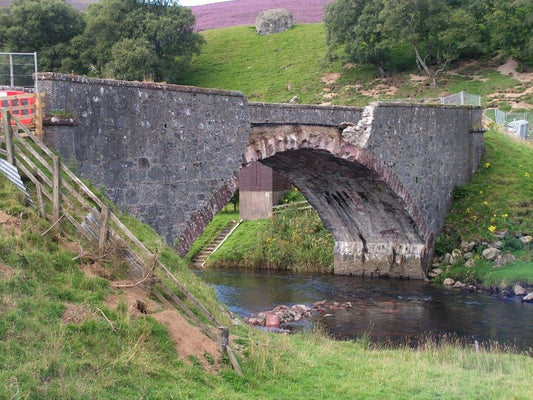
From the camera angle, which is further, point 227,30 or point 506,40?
point 227,30

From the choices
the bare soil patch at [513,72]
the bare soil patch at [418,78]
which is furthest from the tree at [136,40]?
the bare soil patch at [513,72]

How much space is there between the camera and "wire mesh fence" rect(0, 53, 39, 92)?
13641 mm

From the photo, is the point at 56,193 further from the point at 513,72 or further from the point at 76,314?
the point at 513,72

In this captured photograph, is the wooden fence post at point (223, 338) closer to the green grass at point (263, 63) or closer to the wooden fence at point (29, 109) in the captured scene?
the wooden fence at point (29, 109)

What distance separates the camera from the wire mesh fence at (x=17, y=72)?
1364 cm

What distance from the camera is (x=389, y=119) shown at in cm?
2450

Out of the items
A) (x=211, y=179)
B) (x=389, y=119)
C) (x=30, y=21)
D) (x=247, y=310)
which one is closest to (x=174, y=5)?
(x=30, y=21)

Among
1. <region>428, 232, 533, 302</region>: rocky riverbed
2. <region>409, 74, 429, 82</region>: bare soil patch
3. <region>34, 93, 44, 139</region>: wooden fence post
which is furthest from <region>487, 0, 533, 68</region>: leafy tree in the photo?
<region>34, 93, 44, 139</region>: wooden fence post

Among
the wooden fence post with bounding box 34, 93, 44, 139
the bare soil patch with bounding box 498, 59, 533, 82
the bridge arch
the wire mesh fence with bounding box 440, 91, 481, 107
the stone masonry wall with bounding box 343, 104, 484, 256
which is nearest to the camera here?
the wooden fence post with bounding box 34, 93, 44, 139

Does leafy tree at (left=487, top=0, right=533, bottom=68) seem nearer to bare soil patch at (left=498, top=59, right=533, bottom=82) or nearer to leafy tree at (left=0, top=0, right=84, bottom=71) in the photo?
bare soil patch at (left=498, top=59, right=533, bottom=82)

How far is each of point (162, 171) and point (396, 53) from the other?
42.7 m

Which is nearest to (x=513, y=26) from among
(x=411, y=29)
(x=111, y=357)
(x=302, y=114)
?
(x=411, y=29)

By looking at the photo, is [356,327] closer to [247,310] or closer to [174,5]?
[247,310]

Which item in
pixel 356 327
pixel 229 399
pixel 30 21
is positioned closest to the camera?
pixel 229 399
